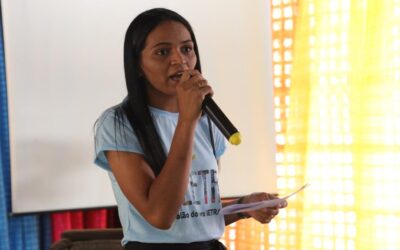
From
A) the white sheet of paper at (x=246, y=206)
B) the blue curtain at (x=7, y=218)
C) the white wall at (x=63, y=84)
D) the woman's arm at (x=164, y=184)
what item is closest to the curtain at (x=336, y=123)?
the white wall at (x=63, y=84)

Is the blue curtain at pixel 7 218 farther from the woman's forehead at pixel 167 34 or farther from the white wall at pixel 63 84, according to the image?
the woman's forehead at pixel 167 34

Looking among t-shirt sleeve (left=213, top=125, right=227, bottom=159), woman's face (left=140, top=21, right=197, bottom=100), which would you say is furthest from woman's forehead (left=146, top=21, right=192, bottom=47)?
t-shirt sleeve (left=213, top=125, right=227, bottom=159)

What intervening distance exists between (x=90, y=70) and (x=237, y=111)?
71cm

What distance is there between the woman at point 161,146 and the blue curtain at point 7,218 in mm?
1032

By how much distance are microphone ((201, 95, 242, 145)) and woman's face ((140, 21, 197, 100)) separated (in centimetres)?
12

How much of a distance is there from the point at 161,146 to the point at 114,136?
0.34 feet

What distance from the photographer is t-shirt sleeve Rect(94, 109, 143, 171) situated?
42.5 inches

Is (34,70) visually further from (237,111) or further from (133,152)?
(133,152)

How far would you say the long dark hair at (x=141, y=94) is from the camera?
3.63 feet

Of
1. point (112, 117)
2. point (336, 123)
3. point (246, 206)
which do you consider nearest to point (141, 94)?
point (112, 117)

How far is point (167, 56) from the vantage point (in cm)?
114

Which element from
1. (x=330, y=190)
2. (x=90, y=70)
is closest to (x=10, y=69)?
(x=90, y=70)

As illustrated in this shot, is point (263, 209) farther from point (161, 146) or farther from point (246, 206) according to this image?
point (161, 146)

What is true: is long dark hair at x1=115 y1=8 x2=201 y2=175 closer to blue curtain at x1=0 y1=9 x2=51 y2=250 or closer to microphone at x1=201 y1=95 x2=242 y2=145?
microphone at x1=201 y1=95 x2=242 y2=145
